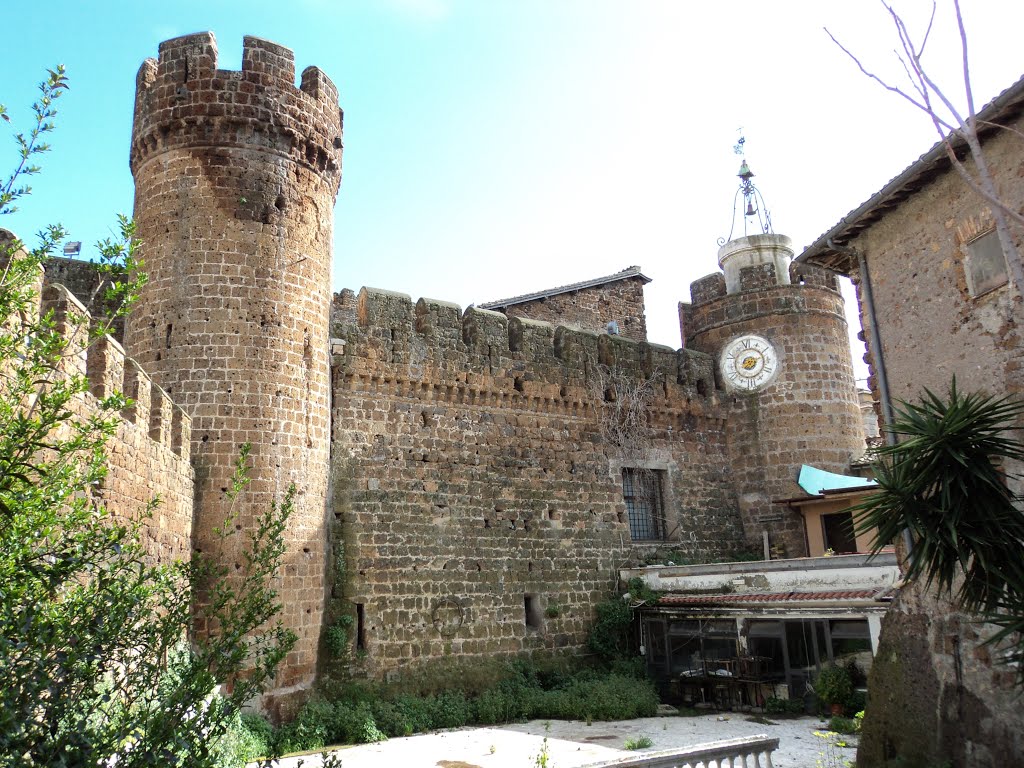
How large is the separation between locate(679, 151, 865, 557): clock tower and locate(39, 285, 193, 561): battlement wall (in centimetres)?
1301

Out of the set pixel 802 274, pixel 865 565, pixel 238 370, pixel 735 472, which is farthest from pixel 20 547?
pixel 802 274

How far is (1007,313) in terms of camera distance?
29.3 ft

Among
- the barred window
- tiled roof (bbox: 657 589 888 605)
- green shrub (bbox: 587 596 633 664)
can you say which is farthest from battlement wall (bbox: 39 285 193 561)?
the barred window

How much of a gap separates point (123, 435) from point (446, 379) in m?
7.68

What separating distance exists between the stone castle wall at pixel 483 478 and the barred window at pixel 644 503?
0.23 metres

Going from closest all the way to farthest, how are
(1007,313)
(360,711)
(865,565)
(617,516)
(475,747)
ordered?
(1007,313) < (475,747) < (360,711) < (865,565) < (617,516)

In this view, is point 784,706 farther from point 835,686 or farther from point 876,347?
point 876,347

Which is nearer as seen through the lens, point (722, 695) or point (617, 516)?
point (722, 695)

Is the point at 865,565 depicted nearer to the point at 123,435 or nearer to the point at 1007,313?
the point at 1007,313

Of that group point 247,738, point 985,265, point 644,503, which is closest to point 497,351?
point 644,503

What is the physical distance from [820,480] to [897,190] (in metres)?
10.0

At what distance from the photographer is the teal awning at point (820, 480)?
60.6 feet

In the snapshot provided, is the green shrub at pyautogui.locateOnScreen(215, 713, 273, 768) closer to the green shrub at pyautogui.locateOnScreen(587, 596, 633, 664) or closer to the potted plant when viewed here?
the green shrub at pyautogui.locateOnScreen(587, 596, 633, 664)

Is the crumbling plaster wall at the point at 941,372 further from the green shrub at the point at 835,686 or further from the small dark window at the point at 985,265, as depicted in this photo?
the green shrub at the point at 835,686
